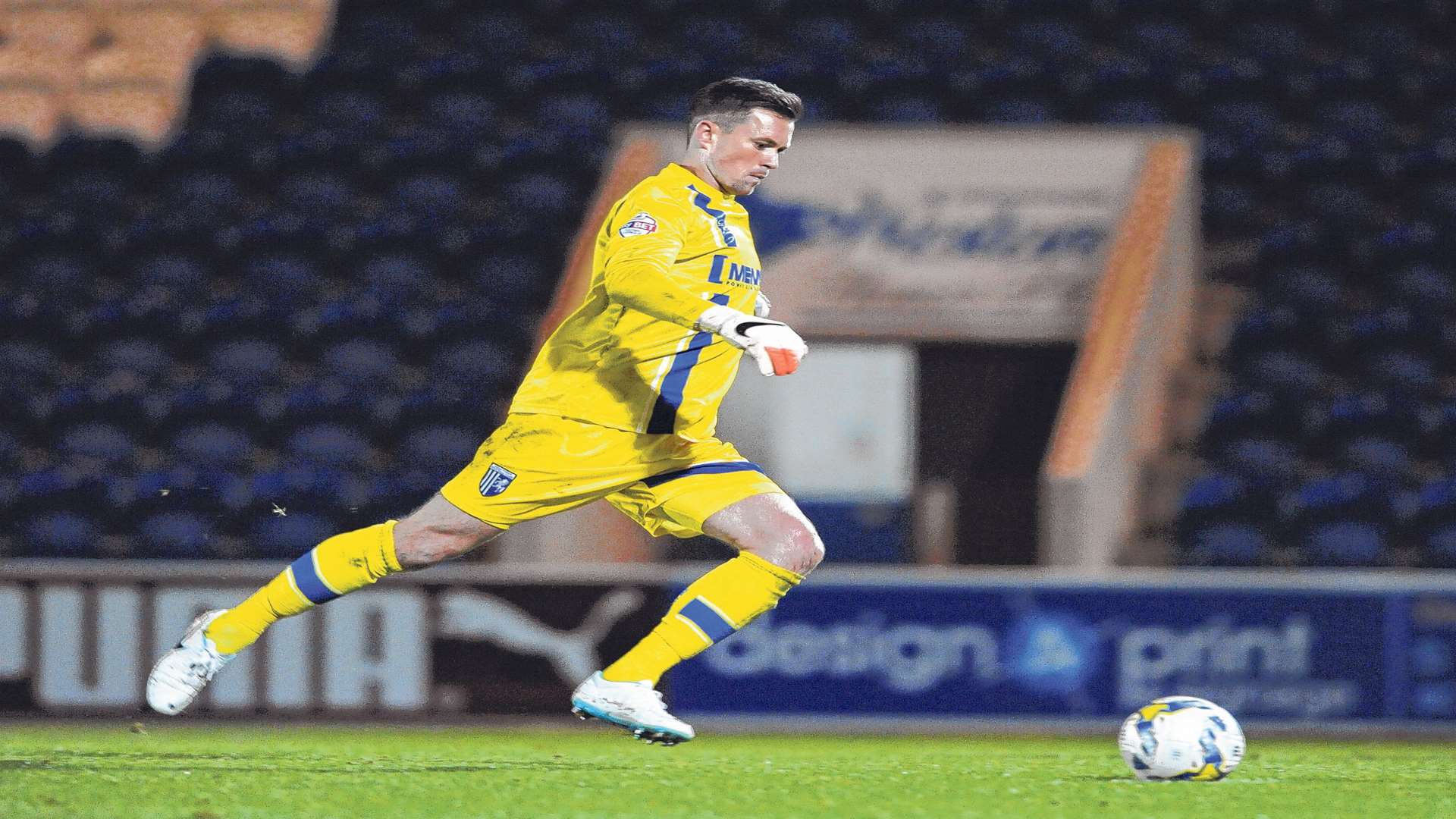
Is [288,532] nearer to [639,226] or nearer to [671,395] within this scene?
[671,395]

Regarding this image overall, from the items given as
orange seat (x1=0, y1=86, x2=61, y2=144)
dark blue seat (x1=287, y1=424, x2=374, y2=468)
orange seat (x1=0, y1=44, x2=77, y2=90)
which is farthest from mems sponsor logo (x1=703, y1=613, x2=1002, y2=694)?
orange seat (x1=0, y1=44, x2=77, y2=90)

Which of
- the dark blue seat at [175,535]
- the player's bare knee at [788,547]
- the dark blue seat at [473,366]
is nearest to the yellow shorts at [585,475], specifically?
the player's bare knee at [788,547]

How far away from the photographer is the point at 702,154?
16.0 feet

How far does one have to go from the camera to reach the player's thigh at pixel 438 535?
4.83 m

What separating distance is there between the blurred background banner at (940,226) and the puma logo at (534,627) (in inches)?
91.3

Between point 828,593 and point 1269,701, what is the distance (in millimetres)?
1635

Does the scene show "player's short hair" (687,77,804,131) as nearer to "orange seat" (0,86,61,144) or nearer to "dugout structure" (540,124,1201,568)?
"dugout structure" (540,124,1201,568)

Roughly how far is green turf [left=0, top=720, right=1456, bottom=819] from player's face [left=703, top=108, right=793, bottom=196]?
142cm

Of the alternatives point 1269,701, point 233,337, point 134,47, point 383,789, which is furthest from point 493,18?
point 383,789

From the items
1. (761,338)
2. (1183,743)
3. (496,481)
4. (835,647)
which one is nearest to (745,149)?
(761,338)

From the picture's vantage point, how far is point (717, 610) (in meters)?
4.71

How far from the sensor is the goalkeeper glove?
167 inches

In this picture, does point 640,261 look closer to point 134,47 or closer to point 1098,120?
point 1098,120

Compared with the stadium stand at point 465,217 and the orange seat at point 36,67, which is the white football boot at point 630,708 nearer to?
the stadium stand at point 465,217
